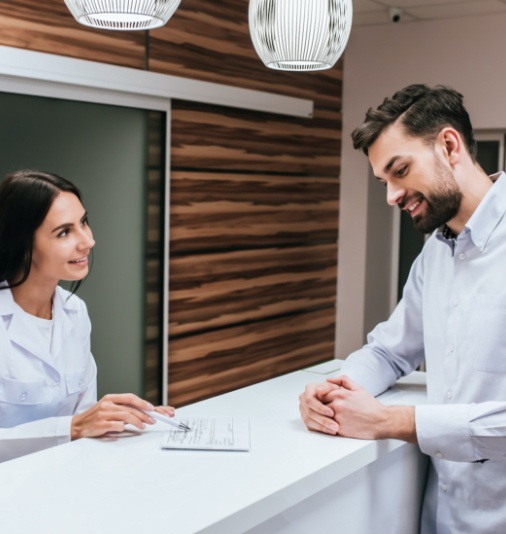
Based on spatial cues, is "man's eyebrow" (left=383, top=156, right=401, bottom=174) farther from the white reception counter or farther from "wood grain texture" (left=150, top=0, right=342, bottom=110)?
"wood grain texture" (left=150, top=0, right=342, bottom=110)

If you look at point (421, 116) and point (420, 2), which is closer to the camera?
point (421, 116)

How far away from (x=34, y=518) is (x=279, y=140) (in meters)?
4.07

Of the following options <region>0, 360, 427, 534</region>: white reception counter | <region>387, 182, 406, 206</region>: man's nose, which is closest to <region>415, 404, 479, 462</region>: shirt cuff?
A: <region>0, 360, 427, 534</region>: white reception counter

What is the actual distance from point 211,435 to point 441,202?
801 mm

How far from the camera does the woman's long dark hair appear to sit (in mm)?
2324

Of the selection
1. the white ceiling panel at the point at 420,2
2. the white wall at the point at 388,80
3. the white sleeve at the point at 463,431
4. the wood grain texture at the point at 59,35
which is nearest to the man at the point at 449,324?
the white sleeve at the point at 463,431

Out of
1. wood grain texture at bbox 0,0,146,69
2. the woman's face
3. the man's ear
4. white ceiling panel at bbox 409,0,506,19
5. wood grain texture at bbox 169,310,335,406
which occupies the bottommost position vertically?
wood grain texture at bbox 169,310,335,406

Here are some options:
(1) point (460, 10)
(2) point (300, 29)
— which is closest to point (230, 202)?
(1) point (460, 10)

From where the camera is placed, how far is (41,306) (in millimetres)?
2381

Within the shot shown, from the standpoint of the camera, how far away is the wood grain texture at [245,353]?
4.53 m

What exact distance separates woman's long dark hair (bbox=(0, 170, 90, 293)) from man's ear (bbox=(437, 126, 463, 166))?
48.3 inches

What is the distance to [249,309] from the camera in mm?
4973

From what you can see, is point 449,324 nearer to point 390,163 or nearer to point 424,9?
point 390,163

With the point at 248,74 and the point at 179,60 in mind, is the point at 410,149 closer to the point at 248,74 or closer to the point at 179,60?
the point at 179,60
